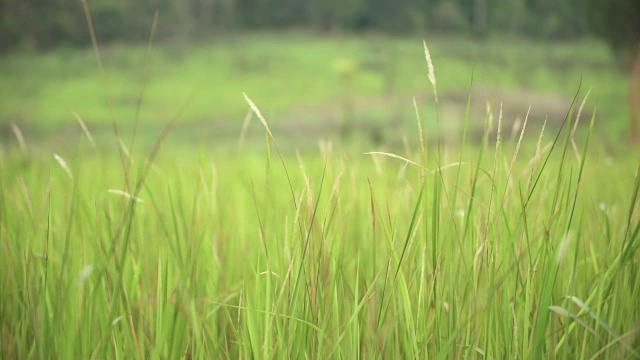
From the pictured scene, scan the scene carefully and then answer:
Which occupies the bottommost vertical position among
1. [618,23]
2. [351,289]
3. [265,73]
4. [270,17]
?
[265,73]

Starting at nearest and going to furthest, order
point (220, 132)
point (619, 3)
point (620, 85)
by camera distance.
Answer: point (619, 3) → point (220, 132) → point (620, 85)

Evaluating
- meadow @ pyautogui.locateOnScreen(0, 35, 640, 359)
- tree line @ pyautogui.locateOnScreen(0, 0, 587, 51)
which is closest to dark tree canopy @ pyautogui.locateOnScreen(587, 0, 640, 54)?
tree line @ pyautogui.locateOnScreen(0, 0, 587, 51)

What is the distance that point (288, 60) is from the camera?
1709 cm

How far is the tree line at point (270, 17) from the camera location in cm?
1363

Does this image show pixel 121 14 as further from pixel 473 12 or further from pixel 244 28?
pixel 473 12

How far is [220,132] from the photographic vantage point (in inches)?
448

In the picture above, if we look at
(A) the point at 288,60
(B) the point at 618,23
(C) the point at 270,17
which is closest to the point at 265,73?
(A) the point at 288,60

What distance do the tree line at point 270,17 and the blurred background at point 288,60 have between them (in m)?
0.04

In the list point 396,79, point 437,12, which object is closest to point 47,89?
point 396,79

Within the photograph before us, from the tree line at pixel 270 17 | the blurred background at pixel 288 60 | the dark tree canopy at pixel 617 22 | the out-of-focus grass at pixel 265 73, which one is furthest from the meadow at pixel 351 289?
the out-of-focus grass at pixel 265 73

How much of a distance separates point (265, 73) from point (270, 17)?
2626 millimetres

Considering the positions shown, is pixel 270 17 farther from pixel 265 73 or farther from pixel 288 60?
pixel 265 73

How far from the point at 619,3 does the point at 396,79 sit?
8870 mm

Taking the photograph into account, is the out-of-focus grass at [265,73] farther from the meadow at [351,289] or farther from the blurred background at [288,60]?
the meadow at [351,289]
